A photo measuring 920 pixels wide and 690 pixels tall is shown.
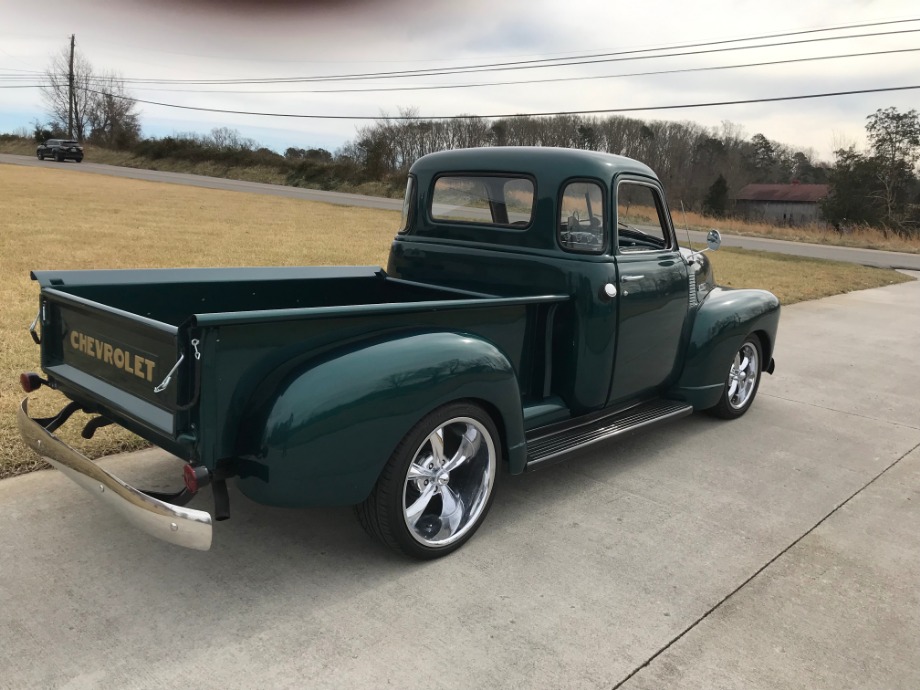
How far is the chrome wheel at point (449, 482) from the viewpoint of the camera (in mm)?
2957

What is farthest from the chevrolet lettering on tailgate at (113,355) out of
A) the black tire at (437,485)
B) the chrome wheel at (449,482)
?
the chrome wheel at (449,482)

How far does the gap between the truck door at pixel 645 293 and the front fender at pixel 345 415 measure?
52.2 inches

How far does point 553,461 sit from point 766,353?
2.70m

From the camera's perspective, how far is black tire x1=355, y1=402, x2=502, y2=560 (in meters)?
2.79

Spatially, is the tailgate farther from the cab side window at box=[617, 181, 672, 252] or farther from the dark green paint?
the cab side window at box=[617, 181, 672, 252]

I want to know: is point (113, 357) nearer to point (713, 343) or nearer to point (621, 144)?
point (713, 343)

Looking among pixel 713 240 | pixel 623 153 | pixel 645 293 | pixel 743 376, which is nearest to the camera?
pixel 645 293

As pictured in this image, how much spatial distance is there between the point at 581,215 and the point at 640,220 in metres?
0.58

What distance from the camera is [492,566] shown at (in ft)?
9.84

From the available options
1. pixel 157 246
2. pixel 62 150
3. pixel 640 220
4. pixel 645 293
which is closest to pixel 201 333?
pixel 645 293

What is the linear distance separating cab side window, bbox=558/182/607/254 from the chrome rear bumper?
2.32 m

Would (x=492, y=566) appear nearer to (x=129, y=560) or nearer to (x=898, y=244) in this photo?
(x=129, y=560)

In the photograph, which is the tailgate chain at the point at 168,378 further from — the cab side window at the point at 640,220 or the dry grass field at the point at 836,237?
the dry grass field at the point at 836,237

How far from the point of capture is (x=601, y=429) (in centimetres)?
389
